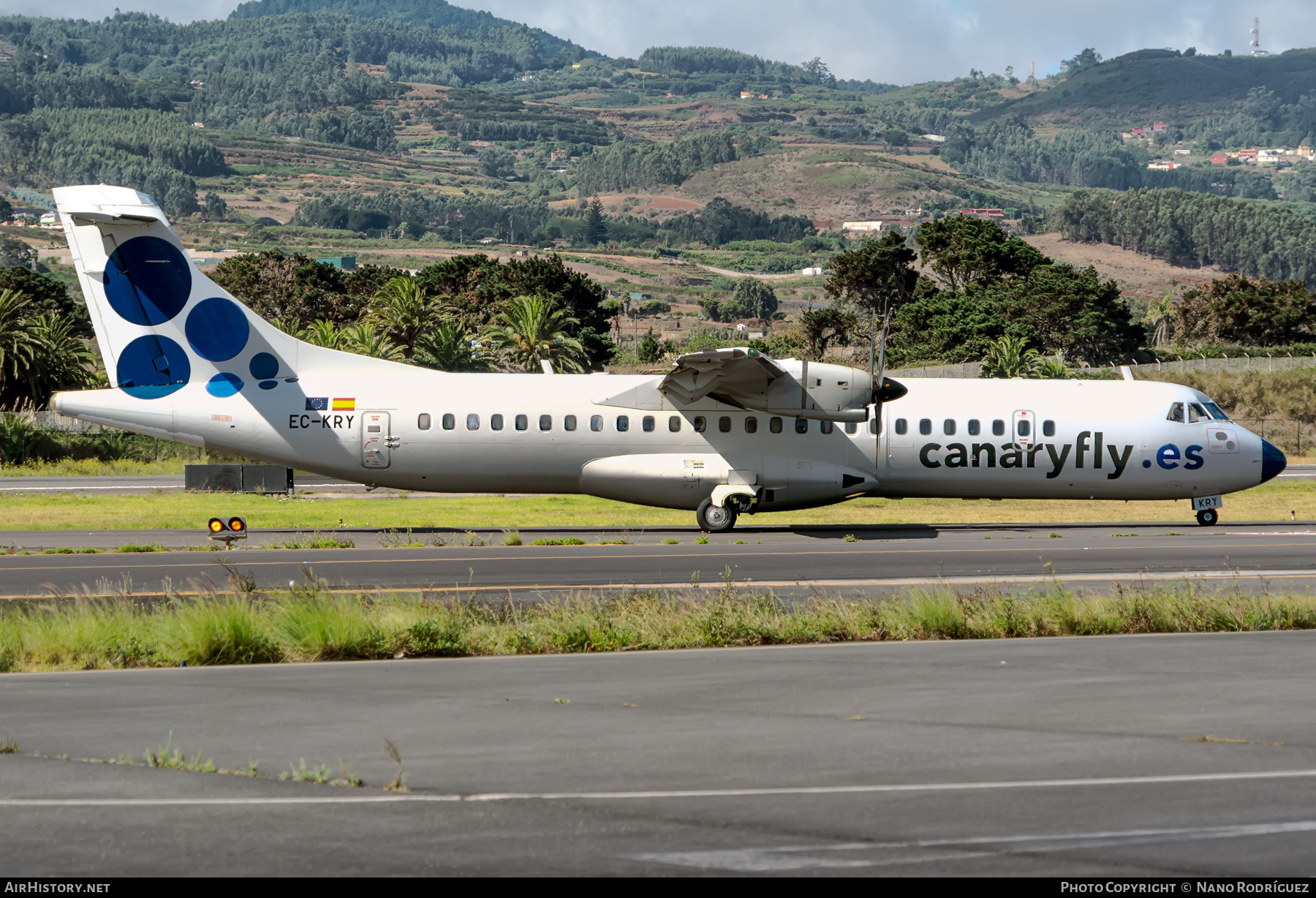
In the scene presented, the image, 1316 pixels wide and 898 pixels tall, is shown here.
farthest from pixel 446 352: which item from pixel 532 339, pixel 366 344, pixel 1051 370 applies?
pixel 1051 370

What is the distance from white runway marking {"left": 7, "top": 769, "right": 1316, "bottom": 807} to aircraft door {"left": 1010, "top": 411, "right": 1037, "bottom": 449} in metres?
22.1

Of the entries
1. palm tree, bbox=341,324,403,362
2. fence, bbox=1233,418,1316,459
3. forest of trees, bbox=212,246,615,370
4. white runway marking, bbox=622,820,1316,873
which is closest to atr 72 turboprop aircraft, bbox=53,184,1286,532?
white runway marking, bbox=622,820,1316,873

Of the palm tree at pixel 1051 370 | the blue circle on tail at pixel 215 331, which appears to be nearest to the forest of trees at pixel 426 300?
the palm tree at pixel 1051 370

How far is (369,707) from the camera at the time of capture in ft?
36.1

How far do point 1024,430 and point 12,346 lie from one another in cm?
4876

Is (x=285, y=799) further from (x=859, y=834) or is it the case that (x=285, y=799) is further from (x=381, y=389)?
(x=381, y=389)

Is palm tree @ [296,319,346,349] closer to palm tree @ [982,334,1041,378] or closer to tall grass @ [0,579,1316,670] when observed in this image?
palm tree @ [982,334,1041,378]

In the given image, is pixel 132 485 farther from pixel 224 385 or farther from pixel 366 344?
pixel 366 344

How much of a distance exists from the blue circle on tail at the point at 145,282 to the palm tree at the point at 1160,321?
350ft

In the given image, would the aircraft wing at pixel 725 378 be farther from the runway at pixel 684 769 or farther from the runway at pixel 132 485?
the runway at pixel 684 769

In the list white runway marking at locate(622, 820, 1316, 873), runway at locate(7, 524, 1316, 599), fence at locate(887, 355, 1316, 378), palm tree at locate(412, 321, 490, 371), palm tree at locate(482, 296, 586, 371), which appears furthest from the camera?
fence at locate(887, 355, 1316, 378)

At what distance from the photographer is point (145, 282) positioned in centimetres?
2945

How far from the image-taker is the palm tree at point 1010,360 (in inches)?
2938

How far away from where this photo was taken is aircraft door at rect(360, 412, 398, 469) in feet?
96.7
